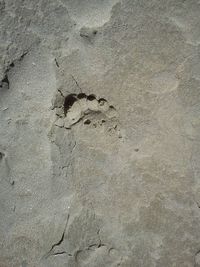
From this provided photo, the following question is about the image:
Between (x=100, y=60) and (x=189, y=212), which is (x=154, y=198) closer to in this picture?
(x=189, y=212)

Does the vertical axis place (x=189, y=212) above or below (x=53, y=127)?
below

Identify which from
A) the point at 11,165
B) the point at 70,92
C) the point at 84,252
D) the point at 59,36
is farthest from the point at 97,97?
the point at 84,252

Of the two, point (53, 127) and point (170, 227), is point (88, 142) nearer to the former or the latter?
point (53, 127)

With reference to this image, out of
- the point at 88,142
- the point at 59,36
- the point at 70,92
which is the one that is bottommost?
the point at 88,142

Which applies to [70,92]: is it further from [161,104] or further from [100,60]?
[161,104]

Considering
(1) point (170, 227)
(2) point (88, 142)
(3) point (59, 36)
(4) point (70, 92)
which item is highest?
(3) point (59, 36)

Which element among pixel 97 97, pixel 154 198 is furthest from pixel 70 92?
pixel 154 198
